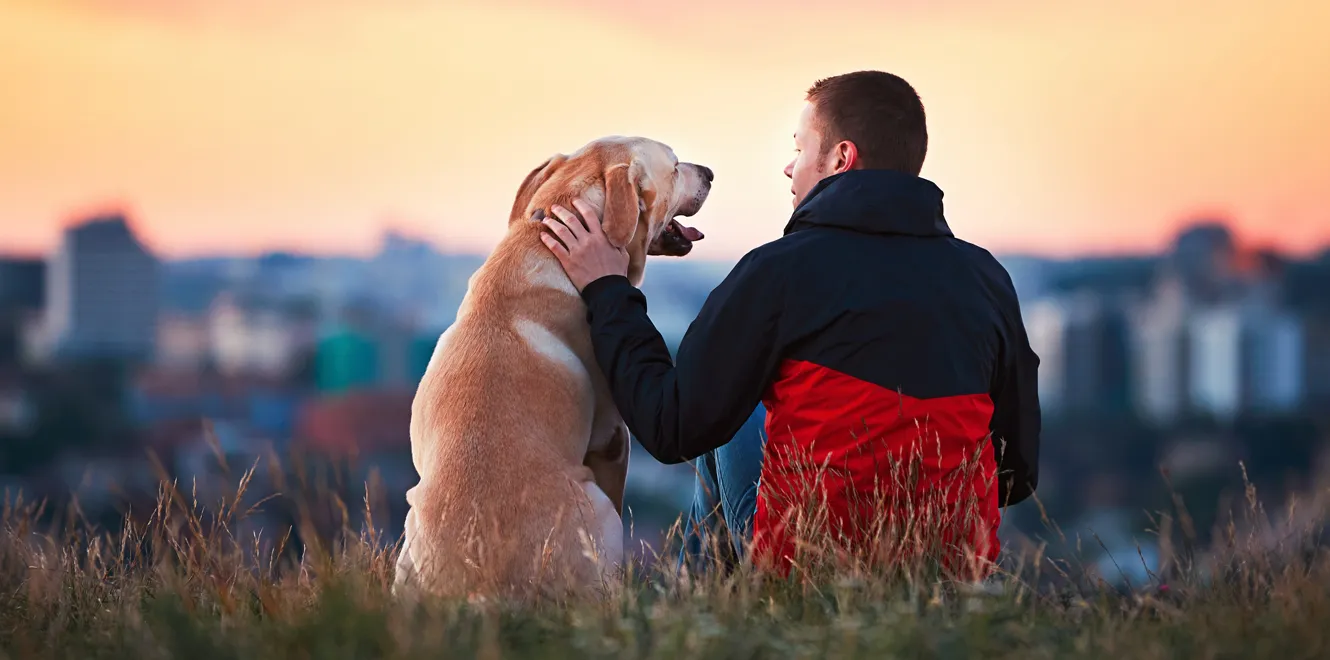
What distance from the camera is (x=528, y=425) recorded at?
384 centimetres

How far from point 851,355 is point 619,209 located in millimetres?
1205

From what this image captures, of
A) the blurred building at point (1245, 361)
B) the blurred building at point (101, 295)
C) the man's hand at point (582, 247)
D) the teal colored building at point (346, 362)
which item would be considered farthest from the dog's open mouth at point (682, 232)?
the blurred building at point (101, 295)

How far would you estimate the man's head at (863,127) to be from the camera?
3.94 m

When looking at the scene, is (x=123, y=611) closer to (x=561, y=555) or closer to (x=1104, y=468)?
(x=561, y=555)

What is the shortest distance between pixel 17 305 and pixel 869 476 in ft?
375

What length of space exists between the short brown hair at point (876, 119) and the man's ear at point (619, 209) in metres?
0.74

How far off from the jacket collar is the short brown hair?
9.2 inches

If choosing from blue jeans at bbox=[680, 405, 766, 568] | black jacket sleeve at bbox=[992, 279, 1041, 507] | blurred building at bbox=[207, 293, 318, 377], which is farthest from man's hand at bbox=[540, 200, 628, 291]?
blurred building at bbox=[207, 293, 318, 377]

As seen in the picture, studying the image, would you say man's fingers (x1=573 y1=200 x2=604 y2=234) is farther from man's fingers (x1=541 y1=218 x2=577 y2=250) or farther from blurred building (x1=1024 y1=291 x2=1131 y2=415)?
blurred building (x1=1024 y1=291 x2=1131 y2=415)

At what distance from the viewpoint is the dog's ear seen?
4672 mm

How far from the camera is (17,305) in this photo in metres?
104

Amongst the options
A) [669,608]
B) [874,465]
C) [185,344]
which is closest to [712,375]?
[874,465]

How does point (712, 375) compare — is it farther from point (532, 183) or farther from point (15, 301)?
point (15, 301)

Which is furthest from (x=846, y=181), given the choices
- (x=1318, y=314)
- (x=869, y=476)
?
(x=1318, y=314)
